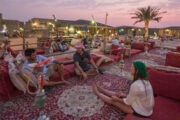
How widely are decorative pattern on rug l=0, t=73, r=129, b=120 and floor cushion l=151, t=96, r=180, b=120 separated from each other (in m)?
0.64

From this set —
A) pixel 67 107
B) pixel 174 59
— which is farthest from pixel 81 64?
pixel 174 59

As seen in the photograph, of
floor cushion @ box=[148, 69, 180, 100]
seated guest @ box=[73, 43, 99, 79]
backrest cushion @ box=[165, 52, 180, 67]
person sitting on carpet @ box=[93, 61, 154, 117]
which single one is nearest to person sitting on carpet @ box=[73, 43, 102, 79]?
seated guest @ box=[73, 43, 99, 79]

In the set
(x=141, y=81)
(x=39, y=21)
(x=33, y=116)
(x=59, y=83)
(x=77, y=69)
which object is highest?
(x=39, y=21)

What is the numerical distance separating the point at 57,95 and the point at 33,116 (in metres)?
0.78

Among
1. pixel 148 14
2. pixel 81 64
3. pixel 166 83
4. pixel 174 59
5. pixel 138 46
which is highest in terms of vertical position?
pixel 148 14

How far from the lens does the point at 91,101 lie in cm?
274

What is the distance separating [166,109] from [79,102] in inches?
68.9

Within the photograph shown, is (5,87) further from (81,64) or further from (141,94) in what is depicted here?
(141,94)

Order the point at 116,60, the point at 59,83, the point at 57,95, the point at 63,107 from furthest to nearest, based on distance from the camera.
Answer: the point at 116,60 → the point at 59,83 → the point at 57,95 → the point at 63,107

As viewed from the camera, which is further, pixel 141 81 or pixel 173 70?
pixel 173 70

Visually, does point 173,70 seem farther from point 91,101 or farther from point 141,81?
point 91,101

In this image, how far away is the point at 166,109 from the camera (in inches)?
80.2

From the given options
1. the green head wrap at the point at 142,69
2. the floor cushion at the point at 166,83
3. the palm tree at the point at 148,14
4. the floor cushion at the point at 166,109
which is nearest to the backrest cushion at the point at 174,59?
the floor cushion at the point at 166,83

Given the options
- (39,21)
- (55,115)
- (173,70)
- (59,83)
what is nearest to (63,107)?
(55,115)
